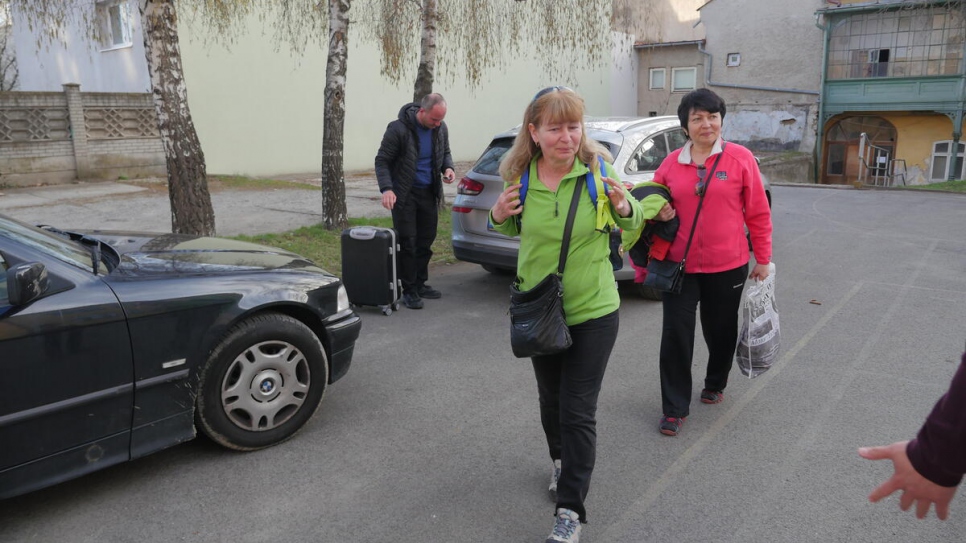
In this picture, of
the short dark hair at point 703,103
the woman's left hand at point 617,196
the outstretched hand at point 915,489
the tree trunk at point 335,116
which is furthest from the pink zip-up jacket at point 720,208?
the tree trunk at point 335,116

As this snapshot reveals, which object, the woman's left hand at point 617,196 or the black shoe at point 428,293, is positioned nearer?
the woman's left hand at point 617,196

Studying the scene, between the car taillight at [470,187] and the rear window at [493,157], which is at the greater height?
the rear window at [493,157]

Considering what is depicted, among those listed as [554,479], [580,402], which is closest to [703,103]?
[580,402]

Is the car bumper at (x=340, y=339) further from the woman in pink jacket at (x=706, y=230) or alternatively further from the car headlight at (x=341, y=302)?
the woman in pink jacket at (x=706, y=230)

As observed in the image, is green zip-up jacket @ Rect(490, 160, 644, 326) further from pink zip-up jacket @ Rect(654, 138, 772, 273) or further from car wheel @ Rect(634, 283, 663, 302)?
car wheel @ Rect(634, 283, 663, 302)

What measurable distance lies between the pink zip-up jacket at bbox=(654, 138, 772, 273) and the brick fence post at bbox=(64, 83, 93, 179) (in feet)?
A: 45.8

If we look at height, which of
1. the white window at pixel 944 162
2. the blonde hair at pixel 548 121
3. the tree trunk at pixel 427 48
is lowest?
the white window at pixel 944 162

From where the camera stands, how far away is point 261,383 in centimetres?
391

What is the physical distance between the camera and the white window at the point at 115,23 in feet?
55.3

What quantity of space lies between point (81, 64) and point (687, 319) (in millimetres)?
18742

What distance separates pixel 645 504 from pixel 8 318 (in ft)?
9.24

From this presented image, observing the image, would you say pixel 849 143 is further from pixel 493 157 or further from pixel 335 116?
pixel 493 157

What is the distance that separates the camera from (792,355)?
555cm

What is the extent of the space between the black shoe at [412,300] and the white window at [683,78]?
2832 centimetres
